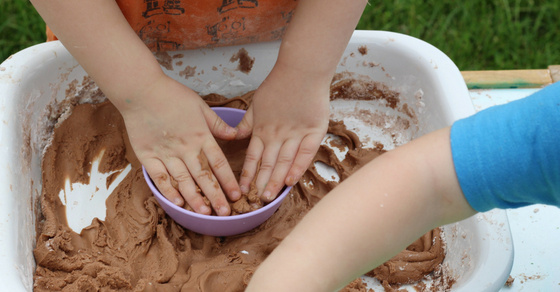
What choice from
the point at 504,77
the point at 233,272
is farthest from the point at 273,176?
the point at 504,77

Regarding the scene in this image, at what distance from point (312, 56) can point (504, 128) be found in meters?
0.42

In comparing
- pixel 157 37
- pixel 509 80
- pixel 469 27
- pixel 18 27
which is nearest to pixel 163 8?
pixel 157 37

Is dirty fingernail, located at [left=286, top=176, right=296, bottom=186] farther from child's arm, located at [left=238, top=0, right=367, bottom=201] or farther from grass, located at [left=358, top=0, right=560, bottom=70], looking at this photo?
grass, located at [left=358, top=0, right=560, bottom=70]

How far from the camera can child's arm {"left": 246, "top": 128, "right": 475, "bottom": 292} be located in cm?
62

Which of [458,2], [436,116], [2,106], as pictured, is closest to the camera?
[2,106]

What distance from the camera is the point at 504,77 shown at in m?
1.26

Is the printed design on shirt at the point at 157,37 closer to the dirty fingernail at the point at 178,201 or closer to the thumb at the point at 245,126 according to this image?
the thumb at the point at 245,126

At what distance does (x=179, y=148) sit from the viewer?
0.90 metres

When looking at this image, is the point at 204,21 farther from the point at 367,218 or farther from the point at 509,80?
the point at 509,80

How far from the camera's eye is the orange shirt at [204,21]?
3.23ft

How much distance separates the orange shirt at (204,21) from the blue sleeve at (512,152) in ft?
1.73

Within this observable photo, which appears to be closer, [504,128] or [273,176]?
[504,128]

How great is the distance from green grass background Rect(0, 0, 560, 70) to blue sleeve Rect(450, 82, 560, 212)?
1142mm

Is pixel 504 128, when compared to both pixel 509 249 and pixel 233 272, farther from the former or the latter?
pixel 233 272
